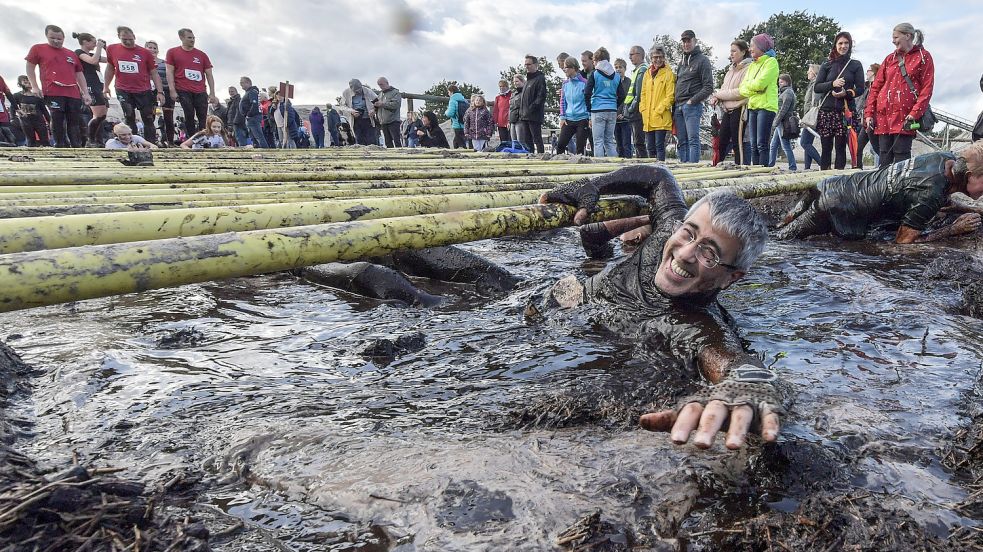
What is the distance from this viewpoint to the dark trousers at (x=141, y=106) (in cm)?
1091

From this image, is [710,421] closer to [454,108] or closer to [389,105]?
[389,105]

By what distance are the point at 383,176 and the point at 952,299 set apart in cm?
444

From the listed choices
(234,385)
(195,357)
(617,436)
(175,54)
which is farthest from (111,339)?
(175,54)

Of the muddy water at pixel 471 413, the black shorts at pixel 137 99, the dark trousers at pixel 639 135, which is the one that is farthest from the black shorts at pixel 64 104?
the dark trousers at pixel 639 135

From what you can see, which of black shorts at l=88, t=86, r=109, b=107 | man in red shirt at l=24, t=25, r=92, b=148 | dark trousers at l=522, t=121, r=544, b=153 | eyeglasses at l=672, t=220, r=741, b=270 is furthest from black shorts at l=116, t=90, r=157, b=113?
eyeglasses at l=672, t=220, r=741, b=270

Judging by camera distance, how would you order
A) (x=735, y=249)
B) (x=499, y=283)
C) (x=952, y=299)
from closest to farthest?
(x=735, y=249), (x=952, y=299), (x=499, y=283)

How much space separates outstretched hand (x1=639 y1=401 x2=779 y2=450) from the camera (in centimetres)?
183

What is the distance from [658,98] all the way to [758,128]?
166 centimetres

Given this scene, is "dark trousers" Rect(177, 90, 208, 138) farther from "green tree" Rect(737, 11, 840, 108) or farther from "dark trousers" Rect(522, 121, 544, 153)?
"green tree" Rect(737, 11, 840, 108)

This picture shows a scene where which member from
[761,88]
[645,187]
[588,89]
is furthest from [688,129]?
[645,187]

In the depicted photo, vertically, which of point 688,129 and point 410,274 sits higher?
point 688,129

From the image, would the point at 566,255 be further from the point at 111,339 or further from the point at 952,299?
the point at 111,339

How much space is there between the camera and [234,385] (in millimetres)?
2807

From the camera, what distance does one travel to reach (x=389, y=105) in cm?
1470
